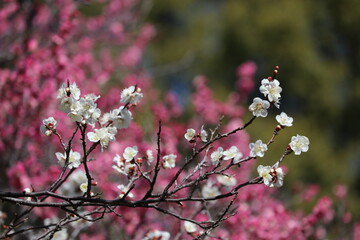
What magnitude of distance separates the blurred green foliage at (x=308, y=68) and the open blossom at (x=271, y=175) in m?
6.53

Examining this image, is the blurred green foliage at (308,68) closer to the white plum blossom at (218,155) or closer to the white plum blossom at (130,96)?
the white plum blossom at (218,155)

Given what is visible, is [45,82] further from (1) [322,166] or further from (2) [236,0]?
(2) [236,0]

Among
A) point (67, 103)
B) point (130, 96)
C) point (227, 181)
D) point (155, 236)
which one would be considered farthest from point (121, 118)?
point (227, 181)

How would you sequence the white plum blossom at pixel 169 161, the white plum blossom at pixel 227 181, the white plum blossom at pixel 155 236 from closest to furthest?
the white plum blossom at pixel 169 161
the white plum blossom at pixel 155 236
the white plum blossom at pixel 227 181

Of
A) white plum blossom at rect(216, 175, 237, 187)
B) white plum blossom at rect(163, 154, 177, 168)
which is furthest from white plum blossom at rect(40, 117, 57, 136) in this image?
white plum blossom at rect(216, 175, 237, 187)

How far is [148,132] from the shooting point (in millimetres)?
4273

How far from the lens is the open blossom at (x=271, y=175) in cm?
161

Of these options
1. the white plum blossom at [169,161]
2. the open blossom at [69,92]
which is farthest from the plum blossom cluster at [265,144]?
the open blossom at [69,92]

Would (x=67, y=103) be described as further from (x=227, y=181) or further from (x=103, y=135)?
(x=227, y=181)

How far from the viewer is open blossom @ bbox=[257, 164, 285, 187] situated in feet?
5.30

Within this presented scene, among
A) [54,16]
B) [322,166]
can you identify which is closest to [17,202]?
[54,16]

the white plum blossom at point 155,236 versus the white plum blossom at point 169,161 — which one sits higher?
the white plum blossom at point 169,161

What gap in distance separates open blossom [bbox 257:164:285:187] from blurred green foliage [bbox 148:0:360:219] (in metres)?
6.53

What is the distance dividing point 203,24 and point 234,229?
344 inches
